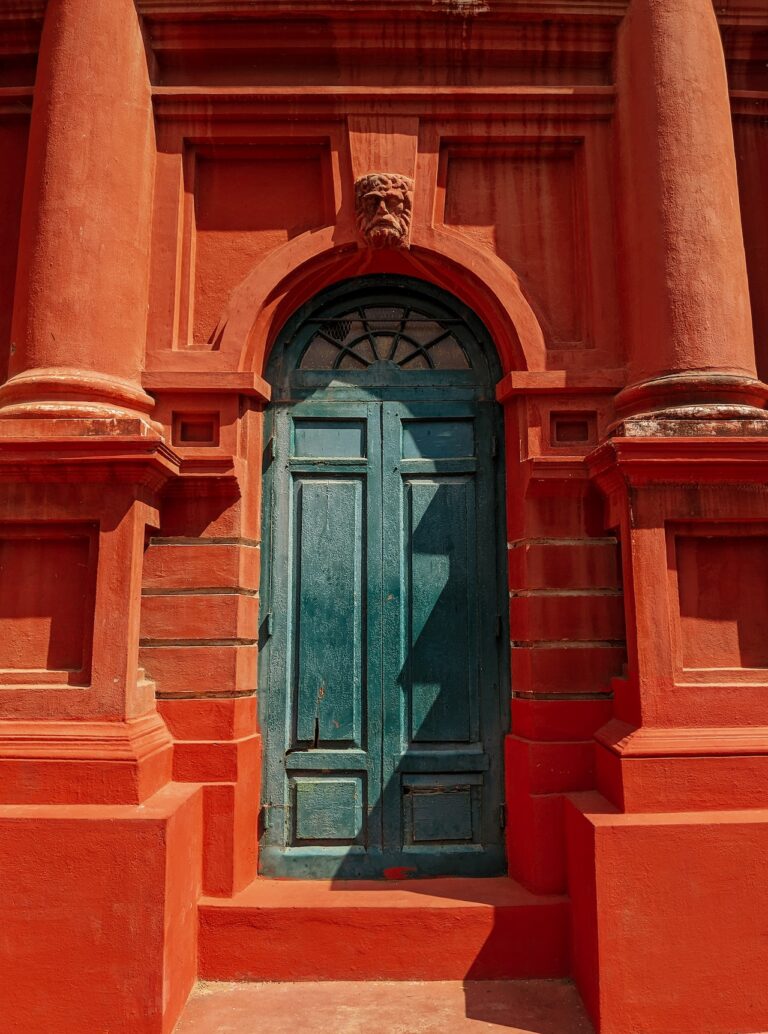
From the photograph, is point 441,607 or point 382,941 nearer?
point 382,941

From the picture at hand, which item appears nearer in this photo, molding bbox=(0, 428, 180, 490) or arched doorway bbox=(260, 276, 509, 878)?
molding bbox=(0, 428, 180, 490)

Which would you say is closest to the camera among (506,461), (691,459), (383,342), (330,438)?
(691,459)

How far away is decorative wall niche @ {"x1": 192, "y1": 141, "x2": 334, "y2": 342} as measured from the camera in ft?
17.4

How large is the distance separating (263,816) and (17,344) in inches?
129

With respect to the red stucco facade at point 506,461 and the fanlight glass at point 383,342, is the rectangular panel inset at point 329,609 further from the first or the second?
the fanlight glass at point 383,342

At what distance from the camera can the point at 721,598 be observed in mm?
4402

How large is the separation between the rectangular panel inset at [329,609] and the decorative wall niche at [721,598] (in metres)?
1.98

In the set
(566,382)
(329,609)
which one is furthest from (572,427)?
(329,609)

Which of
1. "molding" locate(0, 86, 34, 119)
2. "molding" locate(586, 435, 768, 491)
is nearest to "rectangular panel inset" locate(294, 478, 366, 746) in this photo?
"molding" locate(586, 435, 768, 491)

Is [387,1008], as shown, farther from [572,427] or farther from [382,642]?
[572,427]

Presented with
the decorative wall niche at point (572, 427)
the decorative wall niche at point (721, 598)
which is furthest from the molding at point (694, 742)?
the decorative wall niche at point (572, 427)

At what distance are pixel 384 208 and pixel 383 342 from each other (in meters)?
0.87

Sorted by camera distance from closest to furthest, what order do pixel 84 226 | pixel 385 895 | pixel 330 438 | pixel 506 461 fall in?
pixel 385 895 < pixel 84 226 < pixel 506 461 < pixel 330 438

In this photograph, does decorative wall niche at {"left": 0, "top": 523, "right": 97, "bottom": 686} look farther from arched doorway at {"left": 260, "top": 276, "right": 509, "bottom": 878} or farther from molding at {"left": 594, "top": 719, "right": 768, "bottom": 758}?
molding at {"left": 594, "top": 719, "right": 768, "bottom": 758}
